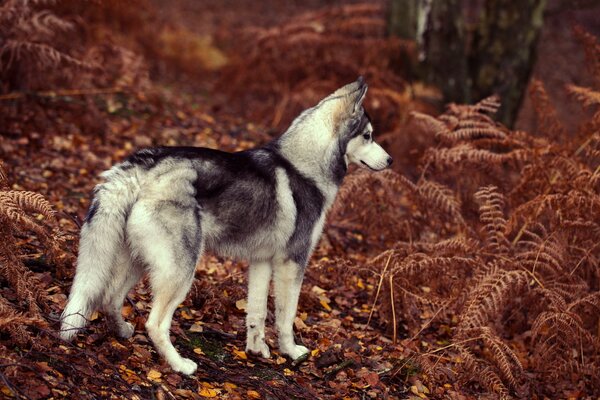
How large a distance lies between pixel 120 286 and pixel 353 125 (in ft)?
7.23

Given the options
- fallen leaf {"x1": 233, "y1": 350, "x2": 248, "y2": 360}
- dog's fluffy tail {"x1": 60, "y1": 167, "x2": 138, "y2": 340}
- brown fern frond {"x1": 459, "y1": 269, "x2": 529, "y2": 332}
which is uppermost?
dog's fluffy tail {"x1": 60, "y1": 167, "x2": 138, "y2": 340}

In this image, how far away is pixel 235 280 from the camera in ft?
21.1

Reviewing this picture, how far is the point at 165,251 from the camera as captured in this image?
180 inches

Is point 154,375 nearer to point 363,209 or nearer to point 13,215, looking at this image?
point 13,215

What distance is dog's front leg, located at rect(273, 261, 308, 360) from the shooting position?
5.40 meters

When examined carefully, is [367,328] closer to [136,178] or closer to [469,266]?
[469,266]

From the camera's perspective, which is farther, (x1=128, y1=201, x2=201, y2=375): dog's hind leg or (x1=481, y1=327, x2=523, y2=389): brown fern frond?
(x1=481, y1=327, x2=523, y2=389): brown fern frond

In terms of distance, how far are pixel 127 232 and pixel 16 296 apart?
1081mm

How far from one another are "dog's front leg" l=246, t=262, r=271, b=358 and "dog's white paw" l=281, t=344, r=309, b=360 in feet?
0.47

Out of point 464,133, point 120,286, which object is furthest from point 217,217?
point 464,133

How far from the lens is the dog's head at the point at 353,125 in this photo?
18.4ft

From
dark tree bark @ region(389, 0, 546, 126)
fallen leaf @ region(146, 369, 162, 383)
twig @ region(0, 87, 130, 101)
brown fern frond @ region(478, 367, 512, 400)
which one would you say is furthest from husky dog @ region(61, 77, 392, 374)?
dark tree bark @ region(389, 0, 546, 126)

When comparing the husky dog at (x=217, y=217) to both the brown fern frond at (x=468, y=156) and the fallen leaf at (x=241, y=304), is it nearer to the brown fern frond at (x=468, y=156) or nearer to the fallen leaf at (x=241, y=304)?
the fallen leaf at (x=241, y=304)

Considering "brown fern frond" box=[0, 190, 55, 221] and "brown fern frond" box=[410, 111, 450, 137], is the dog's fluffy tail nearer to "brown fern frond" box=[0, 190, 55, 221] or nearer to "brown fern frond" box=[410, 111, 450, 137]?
"brown fern frond" box=[0, 190, 55, 221]
